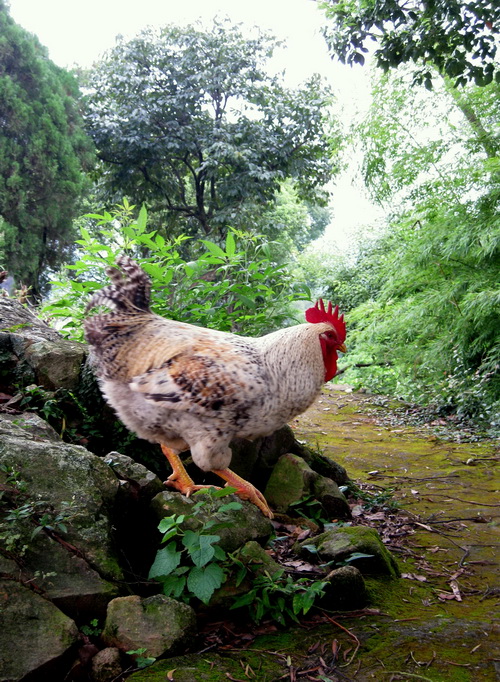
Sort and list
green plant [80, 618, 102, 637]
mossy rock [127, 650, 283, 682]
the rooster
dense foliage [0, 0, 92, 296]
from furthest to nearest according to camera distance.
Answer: dense foliage [0, 0, 92, 296] → the rooster → green plant [80, 618, 102, 637] → mossy rock [127, 650, 283, 682]

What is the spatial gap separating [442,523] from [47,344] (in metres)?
2.67

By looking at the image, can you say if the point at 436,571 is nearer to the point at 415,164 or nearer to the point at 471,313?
the point at 471,313

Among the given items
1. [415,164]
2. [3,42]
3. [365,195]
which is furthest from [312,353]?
[3,42]

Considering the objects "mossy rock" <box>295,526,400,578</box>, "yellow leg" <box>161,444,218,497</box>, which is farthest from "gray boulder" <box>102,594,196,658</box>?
"mossy rock" <box>295,526,400,578</box>

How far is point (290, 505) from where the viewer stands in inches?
115

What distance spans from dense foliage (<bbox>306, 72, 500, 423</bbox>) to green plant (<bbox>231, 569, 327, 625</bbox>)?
4324mm

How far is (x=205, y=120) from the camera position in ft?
45.6

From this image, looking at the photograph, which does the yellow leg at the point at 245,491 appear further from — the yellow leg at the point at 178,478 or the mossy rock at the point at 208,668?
the mossy rock at the point at 208,668

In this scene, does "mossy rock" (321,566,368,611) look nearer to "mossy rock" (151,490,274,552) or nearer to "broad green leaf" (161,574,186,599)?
"mossy rock" (151,490,274,552)

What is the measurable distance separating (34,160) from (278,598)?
1215 centimetres

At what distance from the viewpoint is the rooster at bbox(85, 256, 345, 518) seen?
2.09 metres

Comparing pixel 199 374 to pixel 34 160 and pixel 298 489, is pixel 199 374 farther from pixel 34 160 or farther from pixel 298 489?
pixel 34 160

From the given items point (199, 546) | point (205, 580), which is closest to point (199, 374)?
point (199, 546)

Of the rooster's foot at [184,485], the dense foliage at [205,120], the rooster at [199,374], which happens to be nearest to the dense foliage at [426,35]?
the rooster at [199,374]
